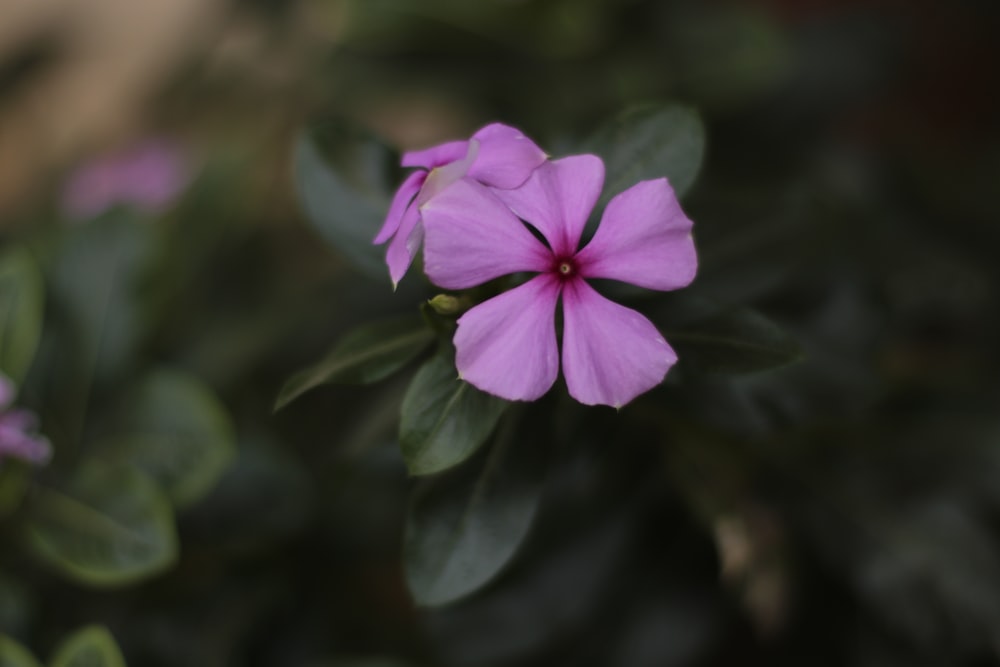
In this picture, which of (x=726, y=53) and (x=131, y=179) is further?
(x=131, y=179)

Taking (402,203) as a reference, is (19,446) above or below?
A: below

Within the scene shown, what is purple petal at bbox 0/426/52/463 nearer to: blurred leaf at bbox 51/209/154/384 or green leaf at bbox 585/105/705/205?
blurred leaf at bbox 51/209/154/384

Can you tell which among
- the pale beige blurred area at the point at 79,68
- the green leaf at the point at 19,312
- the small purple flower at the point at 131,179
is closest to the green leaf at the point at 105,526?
the green leaf at the point at 19,312

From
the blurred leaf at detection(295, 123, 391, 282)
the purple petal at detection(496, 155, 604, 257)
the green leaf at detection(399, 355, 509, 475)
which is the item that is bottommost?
the green leaf at detection(399, 355, 509, 475)

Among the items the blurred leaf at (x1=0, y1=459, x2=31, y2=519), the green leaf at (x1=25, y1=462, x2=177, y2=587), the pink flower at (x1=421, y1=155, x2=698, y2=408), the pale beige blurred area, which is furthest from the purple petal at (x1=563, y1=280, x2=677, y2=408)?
the pale beige blurred area

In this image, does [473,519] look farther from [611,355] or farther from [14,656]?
[14,656]

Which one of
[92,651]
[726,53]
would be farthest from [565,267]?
[726,53]

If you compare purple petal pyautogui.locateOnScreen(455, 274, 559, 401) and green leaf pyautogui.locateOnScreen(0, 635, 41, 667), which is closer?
purple petal pyautogui.locateOnScreen(455, 274, 559, 401)
